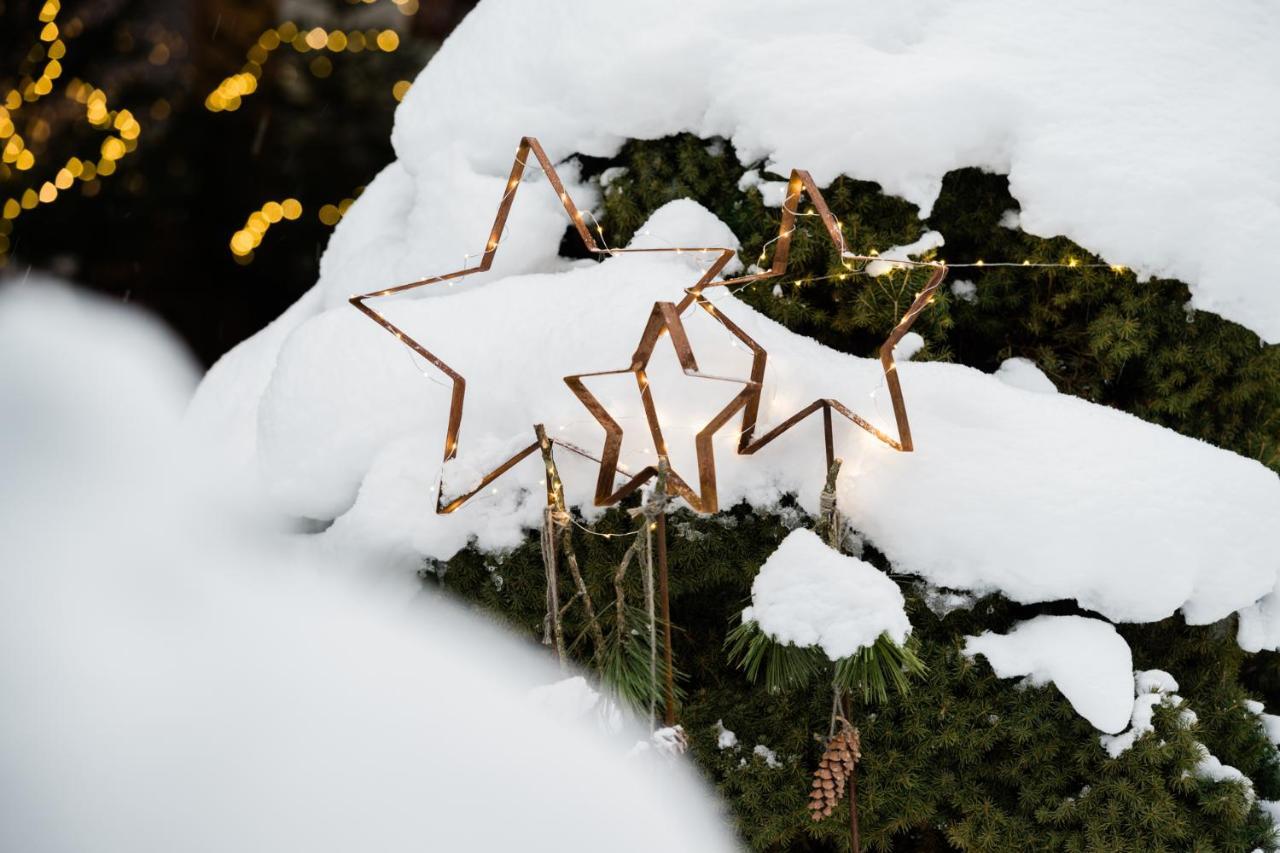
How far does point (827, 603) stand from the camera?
2.87 ft

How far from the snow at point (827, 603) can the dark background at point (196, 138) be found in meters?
2.09

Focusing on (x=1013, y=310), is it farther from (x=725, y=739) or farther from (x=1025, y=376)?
(x=725, y=739)

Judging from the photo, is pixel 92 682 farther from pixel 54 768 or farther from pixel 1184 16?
pixel 1184 16

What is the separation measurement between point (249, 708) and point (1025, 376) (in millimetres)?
1040

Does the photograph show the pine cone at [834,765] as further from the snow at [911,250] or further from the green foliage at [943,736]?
the snow at [911,250]

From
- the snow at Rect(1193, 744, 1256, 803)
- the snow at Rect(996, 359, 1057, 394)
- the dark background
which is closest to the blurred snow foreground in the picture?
the snow at Rect(1193, 744, 1256, 803)

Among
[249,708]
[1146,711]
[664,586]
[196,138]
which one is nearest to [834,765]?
[664,586]

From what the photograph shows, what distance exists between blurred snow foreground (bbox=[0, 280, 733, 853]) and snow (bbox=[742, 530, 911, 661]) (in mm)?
230

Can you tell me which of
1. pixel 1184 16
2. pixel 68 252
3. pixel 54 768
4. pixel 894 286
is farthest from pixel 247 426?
pixel 1184 16

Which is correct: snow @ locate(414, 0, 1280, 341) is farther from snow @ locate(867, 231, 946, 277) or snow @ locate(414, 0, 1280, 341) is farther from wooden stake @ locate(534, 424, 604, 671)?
wooden stake @ locate(534, 424, 604, 671)

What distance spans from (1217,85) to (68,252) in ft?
8.76

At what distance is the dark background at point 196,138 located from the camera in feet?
7.36

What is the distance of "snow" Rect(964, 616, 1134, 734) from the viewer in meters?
0.95

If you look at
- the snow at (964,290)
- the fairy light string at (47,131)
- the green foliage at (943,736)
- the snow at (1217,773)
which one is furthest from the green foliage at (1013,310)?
the fairy light string at (47,131)
